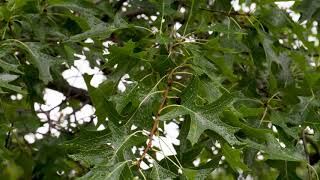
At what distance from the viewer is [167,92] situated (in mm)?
1930

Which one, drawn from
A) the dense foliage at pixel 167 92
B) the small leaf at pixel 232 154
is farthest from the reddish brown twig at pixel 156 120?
the small leaf at pixel 232 154

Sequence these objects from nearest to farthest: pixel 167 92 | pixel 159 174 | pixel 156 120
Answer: pixel 159 174, pixel 156 120, pixel 167 92

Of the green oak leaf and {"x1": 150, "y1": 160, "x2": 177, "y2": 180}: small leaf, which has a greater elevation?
the green oak leaf

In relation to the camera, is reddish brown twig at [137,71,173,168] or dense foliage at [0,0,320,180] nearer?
reddish brown twig at [137,71,173,168]

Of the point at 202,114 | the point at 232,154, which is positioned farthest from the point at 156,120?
the point at 232,154

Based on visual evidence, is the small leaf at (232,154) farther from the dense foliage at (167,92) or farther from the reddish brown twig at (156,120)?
the reddish brown twig at (156,120)

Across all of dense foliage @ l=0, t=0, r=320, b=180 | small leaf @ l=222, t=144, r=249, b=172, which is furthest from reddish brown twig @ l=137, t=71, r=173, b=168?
small leaf @ l=222, t=144, r=249, b=172

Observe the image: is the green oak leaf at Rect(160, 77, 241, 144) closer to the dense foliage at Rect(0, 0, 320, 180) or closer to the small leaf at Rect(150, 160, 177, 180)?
the dense foliage at Rect(0, 0, 320, 180)

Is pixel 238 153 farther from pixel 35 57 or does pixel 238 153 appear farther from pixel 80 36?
pixel 35 57

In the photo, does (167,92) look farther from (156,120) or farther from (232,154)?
(232,154)

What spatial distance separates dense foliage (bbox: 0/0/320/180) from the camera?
182cm

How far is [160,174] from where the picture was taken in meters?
1.67

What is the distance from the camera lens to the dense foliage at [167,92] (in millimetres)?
1816

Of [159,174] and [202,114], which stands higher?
[202,114]
